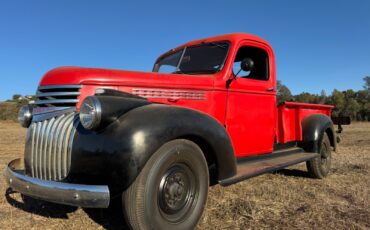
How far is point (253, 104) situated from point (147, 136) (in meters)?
2.31

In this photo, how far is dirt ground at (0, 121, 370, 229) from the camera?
3572 mm

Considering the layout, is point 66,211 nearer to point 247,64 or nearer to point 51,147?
point 51,147

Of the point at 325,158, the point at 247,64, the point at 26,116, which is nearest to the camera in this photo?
the point at 26,116

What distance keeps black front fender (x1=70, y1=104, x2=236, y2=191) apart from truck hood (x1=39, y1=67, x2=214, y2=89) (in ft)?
1.80

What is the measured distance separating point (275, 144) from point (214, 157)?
2174 millimetres

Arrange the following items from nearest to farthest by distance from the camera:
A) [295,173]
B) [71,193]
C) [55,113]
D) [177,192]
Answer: [71,193], [177,192], [55,113], [295,173]

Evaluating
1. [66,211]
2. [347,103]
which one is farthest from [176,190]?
[347,103]

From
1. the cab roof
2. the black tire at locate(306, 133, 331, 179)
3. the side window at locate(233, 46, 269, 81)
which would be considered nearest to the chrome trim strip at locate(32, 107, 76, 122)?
the cab roof

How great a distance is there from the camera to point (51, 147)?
3150mm

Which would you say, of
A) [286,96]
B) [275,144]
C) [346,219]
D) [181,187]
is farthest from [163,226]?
[286,96]

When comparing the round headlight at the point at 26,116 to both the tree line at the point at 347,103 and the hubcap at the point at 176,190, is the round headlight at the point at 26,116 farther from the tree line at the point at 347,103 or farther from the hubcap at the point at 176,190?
the tree line at the point at 347,103

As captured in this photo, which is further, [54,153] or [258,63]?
[258,63]

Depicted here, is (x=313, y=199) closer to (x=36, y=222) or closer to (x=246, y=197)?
(x=246, y=197)

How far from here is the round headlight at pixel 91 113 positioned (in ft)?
9.18
